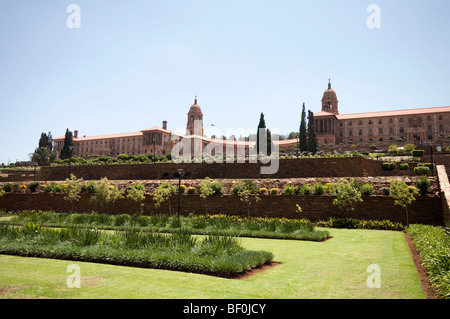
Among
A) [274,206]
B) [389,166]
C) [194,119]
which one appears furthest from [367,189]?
[194,119]

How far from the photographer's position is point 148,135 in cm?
8675

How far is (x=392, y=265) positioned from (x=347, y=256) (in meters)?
1.72

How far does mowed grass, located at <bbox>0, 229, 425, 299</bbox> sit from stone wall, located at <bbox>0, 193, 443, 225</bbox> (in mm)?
9472

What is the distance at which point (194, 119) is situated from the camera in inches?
3676

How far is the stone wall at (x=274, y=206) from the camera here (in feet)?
61.6

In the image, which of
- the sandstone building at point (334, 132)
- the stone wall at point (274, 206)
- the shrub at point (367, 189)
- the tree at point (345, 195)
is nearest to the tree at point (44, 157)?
the sandstone building at point (334, 132)

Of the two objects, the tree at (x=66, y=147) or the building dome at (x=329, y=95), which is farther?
the building dome at (x=329, y=95)

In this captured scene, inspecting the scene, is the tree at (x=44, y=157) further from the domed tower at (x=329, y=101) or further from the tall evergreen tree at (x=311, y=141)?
the domed tower at (x=329, y=101)

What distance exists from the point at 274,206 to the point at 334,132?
61387 mm

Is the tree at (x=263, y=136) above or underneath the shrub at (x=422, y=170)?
above

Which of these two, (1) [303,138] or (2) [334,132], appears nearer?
(1) [303,138]

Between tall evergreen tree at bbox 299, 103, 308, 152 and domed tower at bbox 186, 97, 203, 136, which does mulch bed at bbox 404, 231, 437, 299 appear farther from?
domed tower at bbox 186, 97, 203, 136

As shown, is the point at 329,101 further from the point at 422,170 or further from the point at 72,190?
the point at 72,190
